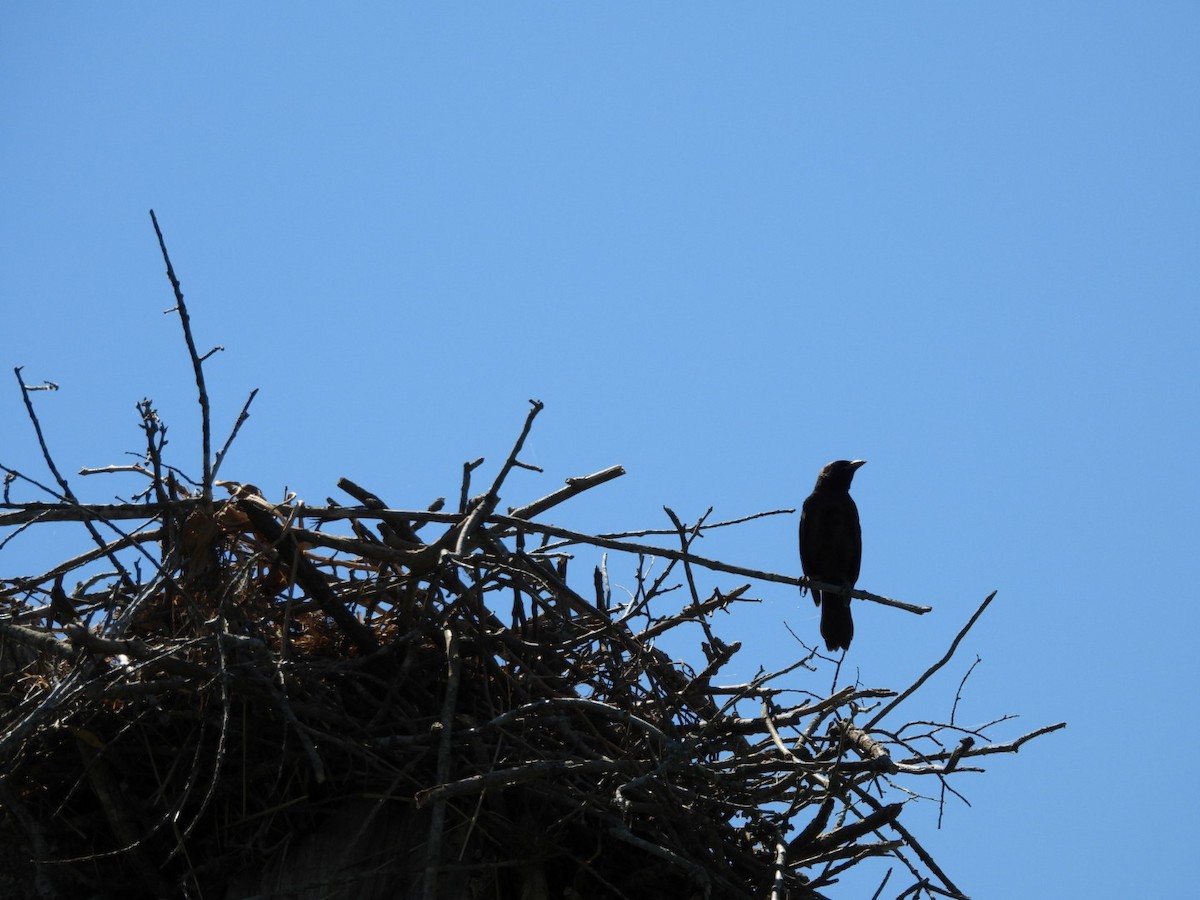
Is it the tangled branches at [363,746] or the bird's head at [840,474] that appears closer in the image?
the tangled branches at [363,746]

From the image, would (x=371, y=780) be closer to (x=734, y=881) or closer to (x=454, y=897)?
(x=454, y=897)

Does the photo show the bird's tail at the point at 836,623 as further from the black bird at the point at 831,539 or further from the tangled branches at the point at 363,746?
the tangled branches at the point at 363,746

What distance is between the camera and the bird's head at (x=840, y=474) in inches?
361

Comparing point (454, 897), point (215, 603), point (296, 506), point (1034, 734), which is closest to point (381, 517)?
point (296, 506)

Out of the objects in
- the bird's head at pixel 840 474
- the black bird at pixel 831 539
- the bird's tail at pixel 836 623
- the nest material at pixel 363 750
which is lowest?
the nest material at pixel 363 750

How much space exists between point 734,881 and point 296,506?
197 cm

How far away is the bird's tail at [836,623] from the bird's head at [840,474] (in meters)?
1.09

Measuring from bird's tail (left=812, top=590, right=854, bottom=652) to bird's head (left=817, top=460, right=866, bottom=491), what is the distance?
3.56 feet

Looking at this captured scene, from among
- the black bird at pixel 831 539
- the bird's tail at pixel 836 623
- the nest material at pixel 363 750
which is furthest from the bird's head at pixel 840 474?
the nest material at pixel 363 750

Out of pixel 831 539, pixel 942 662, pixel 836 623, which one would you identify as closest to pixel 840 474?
pixel 831 539

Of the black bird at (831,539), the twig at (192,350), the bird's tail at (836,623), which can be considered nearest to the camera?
the twig at (192,350)

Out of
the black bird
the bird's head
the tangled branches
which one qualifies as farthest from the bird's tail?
the tangled branches

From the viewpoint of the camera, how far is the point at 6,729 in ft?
13.4

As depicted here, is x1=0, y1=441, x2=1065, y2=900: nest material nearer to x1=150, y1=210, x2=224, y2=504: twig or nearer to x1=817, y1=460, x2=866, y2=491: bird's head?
x1=150, y1=210, x2=224, y2=504: twig
